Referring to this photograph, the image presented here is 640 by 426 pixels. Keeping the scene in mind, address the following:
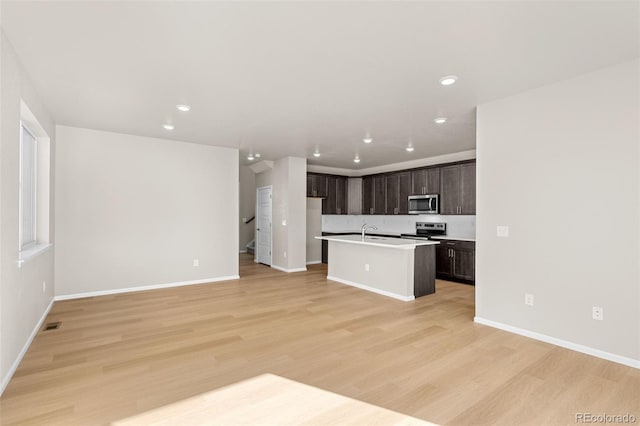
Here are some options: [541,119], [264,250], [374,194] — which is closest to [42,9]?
[541,119]

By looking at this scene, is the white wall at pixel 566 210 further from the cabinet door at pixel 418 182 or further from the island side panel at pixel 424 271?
the cabinet door at pixel 418 182

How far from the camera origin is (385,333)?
3.58 meters

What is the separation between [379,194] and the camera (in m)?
8.43

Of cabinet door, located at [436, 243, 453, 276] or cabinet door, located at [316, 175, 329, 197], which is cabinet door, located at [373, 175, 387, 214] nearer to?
cabinet door, located at [316, 175, 329, 197]

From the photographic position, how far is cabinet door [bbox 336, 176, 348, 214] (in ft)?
29.0

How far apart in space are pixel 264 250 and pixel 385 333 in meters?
5.27

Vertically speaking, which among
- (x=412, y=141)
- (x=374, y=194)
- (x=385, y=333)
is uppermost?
(x=412, y=141)

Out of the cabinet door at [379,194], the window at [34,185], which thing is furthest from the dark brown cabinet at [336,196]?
the window at [34,185]

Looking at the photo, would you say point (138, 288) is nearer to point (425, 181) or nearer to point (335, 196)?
point (335, 196)

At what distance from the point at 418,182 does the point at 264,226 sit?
4.01 meters

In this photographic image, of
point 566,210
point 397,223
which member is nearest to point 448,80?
point 566,210

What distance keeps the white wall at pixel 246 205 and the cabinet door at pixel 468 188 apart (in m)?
6.92

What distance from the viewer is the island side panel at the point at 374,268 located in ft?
16.4

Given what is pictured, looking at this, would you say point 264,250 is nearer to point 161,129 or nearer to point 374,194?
point 374,194
